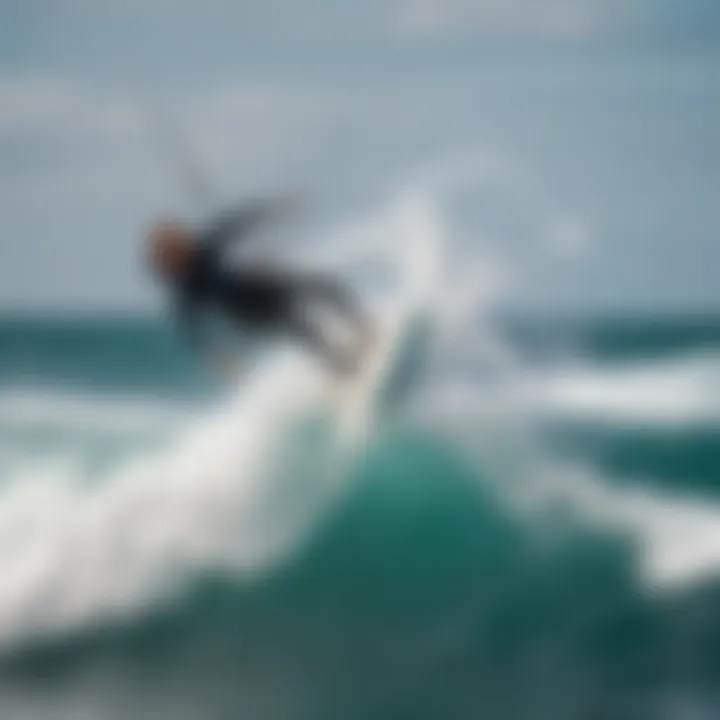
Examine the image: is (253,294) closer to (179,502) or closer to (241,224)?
(241,224)

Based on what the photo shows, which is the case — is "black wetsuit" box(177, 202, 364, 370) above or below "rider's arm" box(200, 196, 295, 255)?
below

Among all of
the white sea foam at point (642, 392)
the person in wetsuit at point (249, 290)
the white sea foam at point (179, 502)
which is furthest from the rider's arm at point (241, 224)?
the white sea foam at point (642, 392)

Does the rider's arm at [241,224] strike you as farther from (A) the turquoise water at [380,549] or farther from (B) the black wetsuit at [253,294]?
(A) the turquoise water at [380,549]

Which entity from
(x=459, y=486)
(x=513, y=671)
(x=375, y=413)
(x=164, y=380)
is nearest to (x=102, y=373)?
(x=164, y=380)

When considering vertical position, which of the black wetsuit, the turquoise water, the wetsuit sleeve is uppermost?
the wetsuit sleeve

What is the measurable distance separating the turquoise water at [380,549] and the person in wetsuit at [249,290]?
0.07m

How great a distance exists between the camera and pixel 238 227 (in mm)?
1953

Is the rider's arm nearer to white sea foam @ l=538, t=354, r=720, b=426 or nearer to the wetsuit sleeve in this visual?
the wetsuit sleeve

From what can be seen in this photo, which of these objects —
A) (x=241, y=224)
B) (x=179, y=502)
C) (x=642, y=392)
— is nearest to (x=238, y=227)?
(x=241, y=224)

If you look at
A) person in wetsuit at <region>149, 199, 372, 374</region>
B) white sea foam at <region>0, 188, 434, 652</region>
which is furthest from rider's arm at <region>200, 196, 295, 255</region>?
white sea foam at <region>0, 188, 434, 652</region>

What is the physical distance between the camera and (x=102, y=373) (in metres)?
1.99

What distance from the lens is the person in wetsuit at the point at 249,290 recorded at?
1.95 m

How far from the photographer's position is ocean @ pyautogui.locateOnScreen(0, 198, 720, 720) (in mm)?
1932

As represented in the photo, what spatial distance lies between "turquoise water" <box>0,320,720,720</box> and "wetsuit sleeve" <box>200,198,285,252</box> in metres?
0.14
